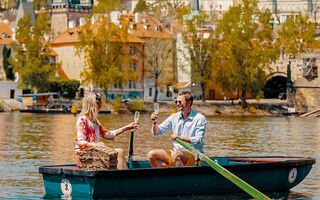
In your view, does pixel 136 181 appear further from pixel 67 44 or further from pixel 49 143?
pixel 67 44

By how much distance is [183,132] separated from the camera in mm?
16047

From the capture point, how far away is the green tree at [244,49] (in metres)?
76.0

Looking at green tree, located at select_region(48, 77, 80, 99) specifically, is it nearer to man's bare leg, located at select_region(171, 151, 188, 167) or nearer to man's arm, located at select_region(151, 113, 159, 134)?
man's bare leg, located at select_region(171, 151, 188, 167)

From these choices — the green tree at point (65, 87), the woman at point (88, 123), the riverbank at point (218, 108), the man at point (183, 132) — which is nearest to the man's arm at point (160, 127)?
the man at point (183, 132)

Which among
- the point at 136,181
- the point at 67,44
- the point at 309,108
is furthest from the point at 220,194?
the point at 67,44

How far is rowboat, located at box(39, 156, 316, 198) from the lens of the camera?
49.4 ft

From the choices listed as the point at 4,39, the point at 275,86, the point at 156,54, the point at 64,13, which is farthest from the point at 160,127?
the point at 64,13

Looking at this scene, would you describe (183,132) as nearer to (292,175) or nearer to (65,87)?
(292,175)

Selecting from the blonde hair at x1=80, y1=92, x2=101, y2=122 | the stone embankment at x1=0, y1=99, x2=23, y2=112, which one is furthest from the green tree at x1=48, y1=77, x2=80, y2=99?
the blonde hair at x1=80, y1=92, x2=101, y2=122

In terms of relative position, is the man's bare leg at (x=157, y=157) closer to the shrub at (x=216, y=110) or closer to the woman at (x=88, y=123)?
the woman at (x=88, y=123)

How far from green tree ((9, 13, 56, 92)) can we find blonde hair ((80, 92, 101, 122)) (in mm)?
65942

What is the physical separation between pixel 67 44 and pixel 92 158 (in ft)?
267

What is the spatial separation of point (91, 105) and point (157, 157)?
76.0 inches

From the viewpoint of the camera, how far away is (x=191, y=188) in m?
16.1
